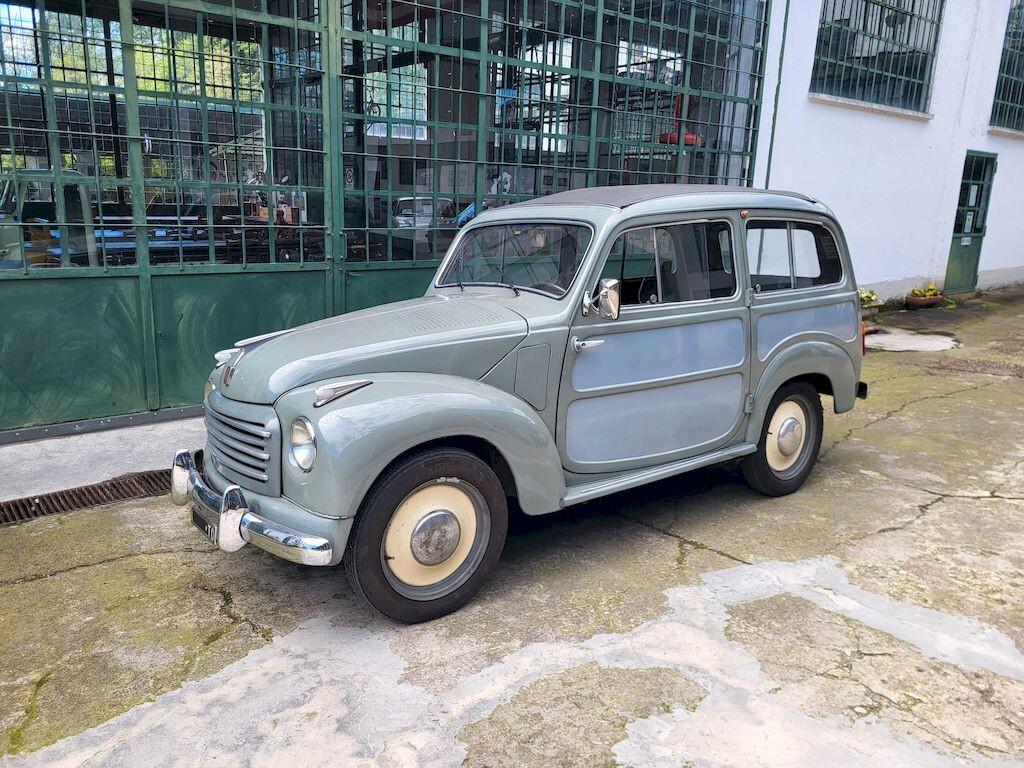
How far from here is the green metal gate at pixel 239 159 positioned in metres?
5.00

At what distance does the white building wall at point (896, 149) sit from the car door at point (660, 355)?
616 cm

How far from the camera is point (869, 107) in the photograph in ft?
34.3

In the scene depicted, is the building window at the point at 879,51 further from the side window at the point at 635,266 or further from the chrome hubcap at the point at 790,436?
the side window at the point at 635,266

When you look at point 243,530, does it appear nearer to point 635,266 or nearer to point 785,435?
point 635,266

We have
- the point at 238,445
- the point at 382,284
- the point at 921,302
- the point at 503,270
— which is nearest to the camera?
the point at 238,445

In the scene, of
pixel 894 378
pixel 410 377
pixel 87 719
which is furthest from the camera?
pixel 894 378

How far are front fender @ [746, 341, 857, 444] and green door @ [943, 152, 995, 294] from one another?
989cm

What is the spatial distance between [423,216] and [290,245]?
1.23m

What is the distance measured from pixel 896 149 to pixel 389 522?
36.0 feet

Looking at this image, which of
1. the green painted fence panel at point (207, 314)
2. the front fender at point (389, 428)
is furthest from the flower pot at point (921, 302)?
the front fender at point (389, 428)

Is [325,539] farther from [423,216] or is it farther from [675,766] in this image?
[423,216]

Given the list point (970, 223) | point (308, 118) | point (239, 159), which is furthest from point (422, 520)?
point (970, 223)

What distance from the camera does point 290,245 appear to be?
6051mm

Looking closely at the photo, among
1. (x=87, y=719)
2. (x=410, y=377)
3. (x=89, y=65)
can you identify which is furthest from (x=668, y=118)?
(x=87, y=719)
